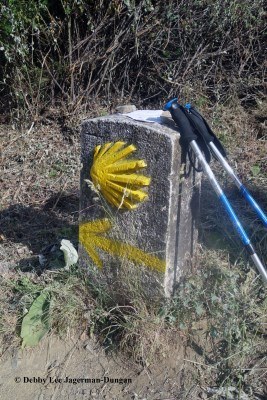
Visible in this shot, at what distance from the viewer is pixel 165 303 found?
3191 millimetres

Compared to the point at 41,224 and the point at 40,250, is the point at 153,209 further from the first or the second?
the point at 41,224

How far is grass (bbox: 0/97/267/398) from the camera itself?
2957 millimetres

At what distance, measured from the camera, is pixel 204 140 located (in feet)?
9.98

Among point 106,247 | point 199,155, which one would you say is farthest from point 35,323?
point 199,155

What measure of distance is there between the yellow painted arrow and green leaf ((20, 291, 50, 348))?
445mm

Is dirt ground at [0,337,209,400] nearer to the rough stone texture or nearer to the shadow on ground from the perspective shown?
the rough stone texture

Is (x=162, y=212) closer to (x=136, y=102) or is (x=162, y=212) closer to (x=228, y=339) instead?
(x=228, y=339)

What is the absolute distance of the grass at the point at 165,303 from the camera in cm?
296

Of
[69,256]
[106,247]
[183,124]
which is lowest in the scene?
[69,256]

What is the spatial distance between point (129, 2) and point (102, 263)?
3.15 meters

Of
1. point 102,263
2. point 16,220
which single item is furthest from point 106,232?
point 16,220

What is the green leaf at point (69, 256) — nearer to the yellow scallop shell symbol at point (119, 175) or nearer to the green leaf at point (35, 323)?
the green leaf at point (35, 323)

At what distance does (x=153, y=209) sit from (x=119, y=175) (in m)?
0.30

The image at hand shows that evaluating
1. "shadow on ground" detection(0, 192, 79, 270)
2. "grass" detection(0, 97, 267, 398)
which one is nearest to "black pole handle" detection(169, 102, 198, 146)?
"grass" detection(0, 97, 267, 398)
